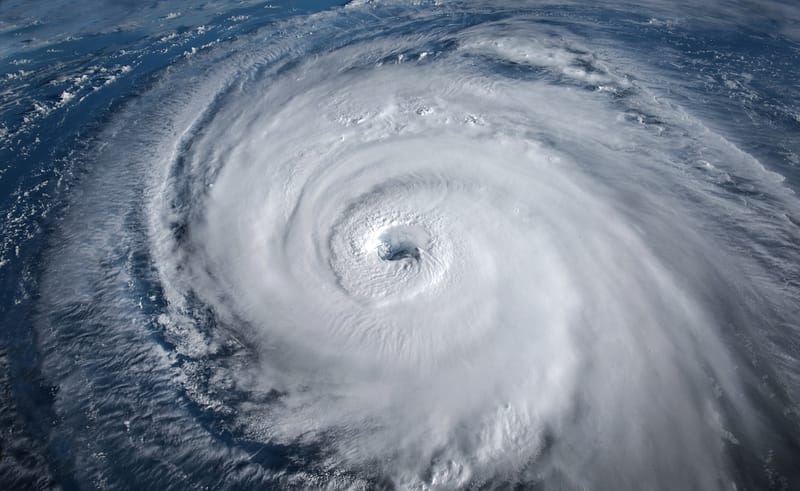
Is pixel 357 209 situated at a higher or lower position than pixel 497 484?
higher

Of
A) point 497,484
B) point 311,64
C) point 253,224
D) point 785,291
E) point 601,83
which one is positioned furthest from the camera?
point 311,64

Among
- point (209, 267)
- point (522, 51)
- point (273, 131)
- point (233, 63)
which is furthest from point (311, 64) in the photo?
point (209, 267)

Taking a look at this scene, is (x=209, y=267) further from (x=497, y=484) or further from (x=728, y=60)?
(x=728, y=60)

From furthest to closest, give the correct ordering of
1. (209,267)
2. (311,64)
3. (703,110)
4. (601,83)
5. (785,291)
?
(311,64) < (601,83) < (703,110) < (209,267) < (785,291)

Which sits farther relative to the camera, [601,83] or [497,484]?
[601,83]

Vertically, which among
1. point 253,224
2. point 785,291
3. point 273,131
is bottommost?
point 785,291

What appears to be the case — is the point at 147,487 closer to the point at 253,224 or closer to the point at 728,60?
the point at 253,224
